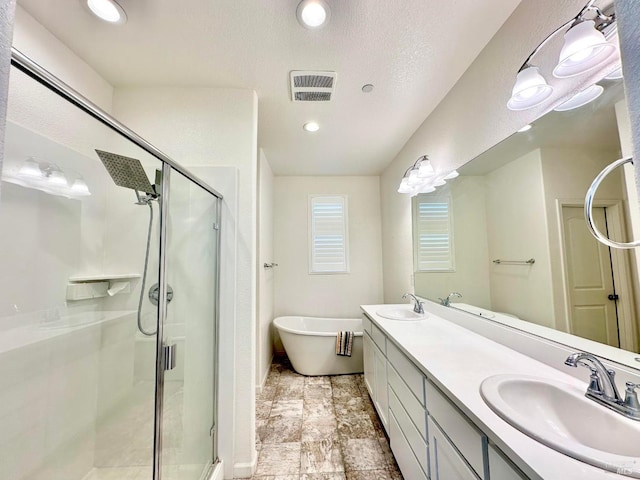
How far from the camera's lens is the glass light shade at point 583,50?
897 millimetres

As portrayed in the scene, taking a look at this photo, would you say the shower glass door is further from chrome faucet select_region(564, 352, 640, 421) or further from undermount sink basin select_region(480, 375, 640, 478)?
chrome faucet select_region(564, 352, 640, 421)

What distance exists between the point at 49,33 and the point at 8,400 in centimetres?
182

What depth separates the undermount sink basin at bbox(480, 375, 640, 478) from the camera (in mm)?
635

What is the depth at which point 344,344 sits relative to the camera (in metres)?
2.92

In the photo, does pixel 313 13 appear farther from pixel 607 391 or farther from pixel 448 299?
pixel 448 299

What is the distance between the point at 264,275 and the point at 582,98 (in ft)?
9.07

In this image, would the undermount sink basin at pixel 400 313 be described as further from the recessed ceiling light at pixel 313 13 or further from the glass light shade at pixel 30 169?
the glass light shade at pixel 30 169

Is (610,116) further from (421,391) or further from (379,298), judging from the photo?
(379,298)

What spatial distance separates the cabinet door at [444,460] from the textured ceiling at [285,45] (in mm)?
1927

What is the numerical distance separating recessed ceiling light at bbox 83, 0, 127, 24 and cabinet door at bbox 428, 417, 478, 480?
7.86 feet

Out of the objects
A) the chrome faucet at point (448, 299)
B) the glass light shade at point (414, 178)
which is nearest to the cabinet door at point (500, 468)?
the chrome faucet at point (448, 299)

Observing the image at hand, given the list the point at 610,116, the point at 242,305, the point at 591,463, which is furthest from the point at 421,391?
the point at 610,116

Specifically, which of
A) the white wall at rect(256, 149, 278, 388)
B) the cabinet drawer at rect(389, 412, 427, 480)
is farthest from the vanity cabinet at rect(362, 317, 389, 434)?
the white wall at rect(256, 149, 278, 388)

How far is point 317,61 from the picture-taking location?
5.21 ft
